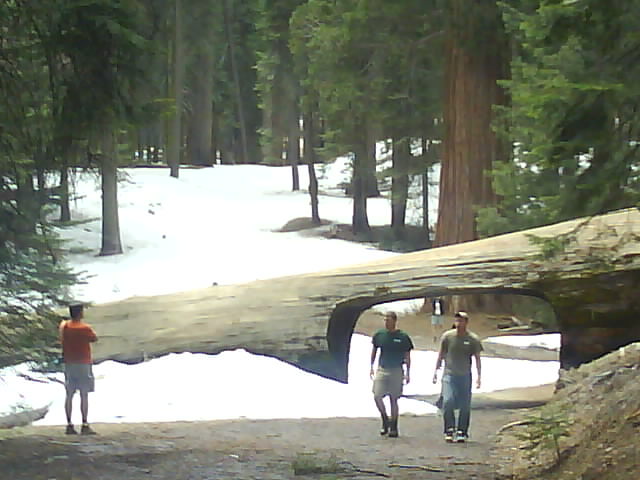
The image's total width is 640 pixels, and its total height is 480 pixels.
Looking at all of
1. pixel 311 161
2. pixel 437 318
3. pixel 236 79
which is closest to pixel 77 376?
pixel 437 318

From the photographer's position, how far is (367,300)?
11203 millimetres

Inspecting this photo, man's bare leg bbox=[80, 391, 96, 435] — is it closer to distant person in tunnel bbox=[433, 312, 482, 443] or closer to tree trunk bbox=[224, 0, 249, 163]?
distant person in tunnel bbox=[433, 312, 482, 443]

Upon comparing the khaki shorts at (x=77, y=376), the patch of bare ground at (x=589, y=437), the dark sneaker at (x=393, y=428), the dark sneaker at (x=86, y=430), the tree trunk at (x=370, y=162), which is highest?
the tree trunk at (x=370, y=162)

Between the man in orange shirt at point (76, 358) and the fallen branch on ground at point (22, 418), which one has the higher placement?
the man in orange shirt at point (76, 358)

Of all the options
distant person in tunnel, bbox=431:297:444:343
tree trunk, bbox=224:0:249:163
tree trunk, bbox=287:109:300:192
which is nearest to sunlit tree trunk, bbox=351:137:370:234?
tree trunk, bbox=287:109:300:192

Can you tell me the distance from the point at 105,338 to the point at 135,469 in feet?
19.0

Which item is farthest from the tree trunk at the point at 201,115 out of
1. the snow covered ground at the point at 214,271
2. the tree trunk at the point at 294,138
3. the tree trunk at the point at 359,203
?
the tree trunk at the point at 359,203

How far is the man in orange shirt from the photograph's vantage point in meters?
7.87

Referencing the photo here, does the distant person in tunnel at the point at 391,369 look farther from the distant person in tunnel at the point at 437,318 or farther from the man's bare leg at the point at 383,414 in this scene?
the distant person in tunnel at the point at 437,318

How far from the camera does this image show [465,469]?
6309 mm

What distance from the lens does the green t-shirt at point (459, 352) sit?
27.1ft

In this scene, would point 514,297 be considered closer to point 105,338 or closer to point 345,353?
point 345,353

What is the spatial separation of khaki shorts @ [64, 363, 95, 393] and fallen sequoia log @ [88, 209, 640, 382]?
3.10 metres

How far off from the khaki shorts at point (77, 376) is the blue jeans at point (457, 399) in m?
3.01
